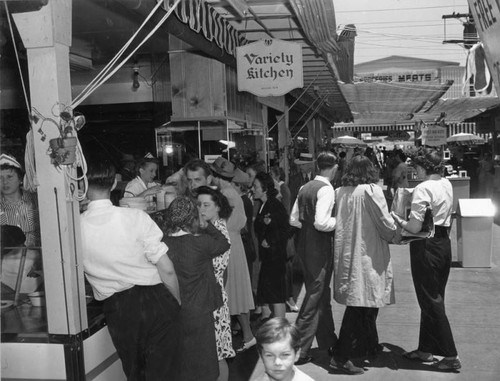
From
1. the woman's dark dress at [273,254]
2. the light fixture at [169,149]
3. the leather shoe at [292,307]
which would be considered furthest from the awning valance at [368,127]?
the woman's dark dress at [273,254]

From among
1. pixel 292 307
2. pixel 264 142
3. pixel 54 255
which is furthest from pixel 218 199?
pixel 264 142

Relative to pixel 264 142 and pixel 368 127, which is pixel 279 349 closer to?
pixel 264 142

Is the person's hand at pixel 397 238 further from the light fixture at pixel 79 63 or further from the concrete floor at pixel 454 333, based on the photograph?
the light fixture at pixel 79 63

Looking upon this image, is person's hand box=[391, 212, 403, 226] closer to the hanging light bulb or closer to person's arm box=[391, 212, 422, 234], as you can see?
person's arm box=[391, 212, 422, 234]

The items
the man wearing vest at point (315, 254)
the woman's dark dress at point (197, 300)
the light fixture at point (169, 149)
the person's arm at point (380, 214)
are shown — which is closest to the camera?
the woman's dark dress at point (197, 300)

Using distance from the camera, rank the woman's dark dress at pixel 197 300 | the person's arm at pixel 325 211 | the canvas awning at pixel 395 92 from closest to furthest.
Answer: the woman's dark dress at pixel 197 300 < the person's arm at pixel 325 211 < the canvas awning at pixel 395 92

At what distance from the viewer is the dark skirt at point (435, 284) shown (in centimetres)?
532

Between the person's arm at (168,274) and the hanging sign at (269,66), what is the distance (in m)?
5.09

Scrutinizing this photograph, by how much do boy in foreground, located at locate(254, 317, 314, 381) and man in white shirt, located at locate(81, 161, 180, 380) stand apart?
0.83 metres

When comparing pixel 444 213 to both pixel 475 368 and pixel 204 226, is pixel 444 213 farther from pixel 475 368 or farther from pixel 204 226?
pixel 204 226

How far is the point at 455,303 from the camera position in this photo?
7457 mm

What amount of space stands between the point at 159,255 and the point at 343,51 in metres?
8.03

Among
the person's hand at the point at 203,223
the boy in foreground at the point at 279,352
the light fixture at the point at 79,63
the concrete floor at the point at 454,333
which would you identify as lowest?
the concrete floor at the point at 454,333

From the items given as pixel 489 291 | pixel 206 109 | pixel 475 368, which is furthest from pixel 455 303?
pixel 206 109
